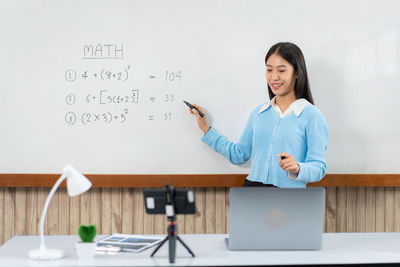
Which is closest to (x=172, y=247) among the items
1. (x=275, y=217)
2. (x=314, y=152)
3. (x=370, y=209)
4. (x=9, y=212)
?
(x=275, y=217)

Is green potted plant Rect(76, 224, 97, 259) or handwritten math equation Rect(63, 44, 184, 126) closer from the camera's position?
green potted plant Rect(76, 224, 97, 259)

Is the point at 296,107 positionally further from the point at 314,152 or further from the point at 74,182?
the point at 74,182

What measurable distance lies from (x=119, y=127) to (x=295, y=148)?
2.99ft

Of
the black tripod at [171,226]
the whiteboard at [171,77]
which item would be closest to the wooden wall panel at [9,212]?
the whiteboard at [171,77]

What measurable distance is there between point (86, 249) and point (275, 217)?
1.99 feet

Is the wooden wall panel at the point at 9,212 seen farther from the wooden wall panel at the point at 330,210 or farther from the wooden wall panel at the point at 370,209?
the wooden wall panel at the point at 370,209

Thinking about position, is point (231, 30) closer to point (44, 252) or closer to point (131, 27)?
point (131, 27)

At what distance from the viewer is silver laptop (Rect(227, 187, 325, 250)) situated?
165 centimetres

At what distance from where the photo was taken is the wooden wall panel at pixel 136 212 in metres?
2.70

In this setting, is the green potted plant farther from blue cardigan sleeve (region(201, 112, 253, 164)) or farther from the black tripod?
blue cardigan sleeve (region(201, 112, 253, 164))

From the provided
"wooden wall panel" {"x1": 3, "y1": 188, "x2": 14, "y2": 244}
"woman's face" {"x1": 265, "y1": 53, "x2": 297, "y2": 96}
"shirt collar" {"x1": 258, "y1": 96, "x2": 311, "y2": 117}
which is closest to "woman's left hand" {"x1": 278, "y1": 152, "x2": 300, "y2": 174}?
"shirt collar" {"x1": 258, "y1": 96, "x2": 311, "y2": 117}

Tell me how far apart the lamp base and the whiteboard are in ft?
3.38

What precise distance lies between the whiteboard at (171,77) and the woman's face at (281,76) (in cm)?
25

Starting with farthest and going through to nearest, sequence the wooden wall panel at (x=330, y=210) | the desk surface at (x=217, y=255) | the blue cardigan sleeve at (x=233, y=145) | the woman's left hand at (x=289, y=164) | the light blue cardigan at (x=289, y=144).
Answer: the wooden wall panel at (x=330, y=210)
the blue cardigan sleeve at (x=233, y=145)
the light blue cardigan at (x=289, y=144)
the woman's left hand at (x=289, y=164)
the desk surface at (x=217, y=255)
